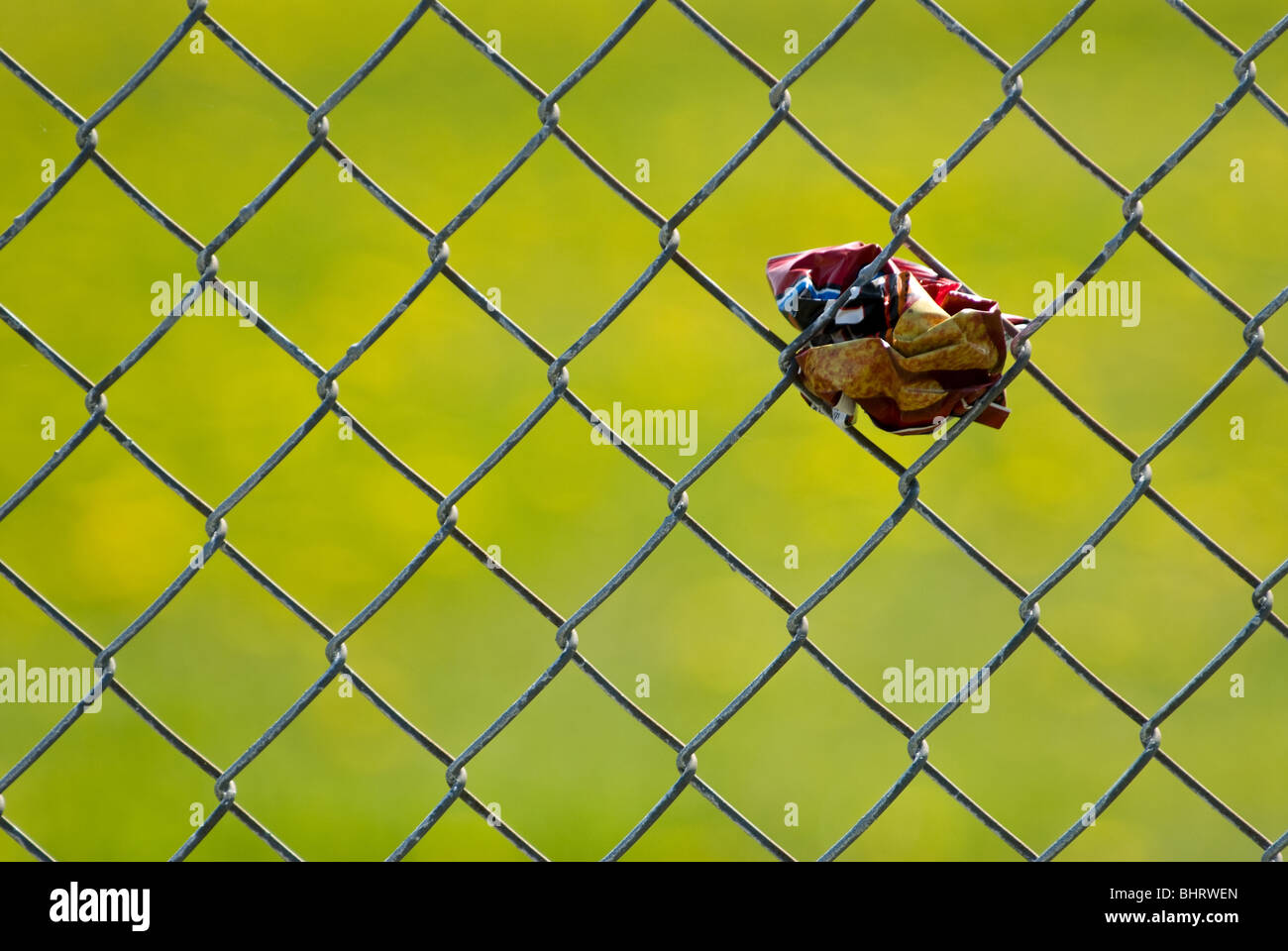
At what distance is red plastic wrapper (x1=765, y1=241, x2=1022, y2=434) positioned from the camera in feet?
5.48

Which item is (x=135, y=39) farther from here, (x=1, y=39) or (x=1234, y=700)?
(x=1234, y=700)

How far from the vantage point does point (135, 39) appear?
877 centimetres

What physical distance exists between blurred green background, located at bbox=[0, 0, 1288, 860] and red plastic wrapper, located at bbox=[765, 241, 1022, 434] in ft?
7.65

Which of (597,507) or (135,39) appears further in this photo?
(135,39)

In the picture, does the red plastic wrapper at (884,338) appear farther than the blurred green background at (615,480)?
No

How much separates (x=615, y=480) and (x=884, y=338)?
11.5ft

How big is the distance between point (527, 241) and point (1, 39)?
4.26 m

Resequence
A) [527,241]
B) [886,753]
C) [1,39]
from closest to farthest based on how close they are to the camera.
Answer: [886,753], [527,241], [1,39]

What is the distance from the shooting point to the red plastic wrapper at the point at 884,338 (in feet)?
5.48

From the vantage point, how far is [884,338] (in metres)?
1.69

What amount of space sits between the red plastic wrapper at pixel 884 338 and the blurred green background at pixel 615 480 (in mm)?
2333

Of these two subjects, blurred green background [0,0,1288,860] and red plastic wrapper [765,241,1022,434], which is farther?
blurred green background [0,0,1288,860]

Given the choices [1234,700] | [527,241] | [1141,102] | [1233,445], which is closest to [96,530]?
[527,241]

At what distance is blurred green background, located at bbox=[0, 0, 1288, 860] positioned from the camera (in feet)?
13.0
